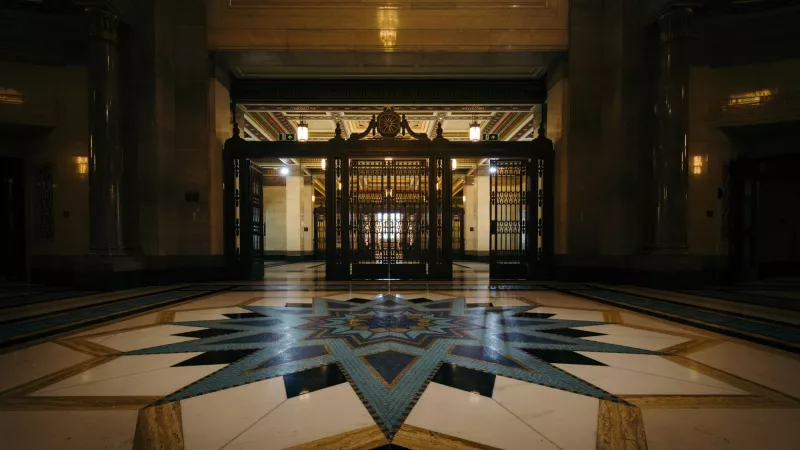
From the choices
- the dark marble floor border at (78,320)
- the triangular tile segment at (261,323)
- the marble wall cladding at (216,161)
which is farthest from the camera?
the marble wall cladding at (216,161)

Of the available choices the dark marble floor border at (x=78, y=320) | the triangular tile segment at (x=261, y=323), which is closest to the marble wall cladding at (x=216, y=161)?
the dark marble floor border at (x=78, y=320)

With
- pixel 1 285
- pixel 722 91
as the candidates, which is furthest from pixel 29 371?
pixel 722 91

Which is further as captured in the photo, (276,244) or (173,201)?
(276,244)

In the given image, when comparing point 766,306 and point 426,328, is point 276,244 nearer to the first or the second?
point 426,328

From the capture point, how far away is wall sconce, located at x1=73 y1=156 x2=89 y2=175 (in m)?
6.39

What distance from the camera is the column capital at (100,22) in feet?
18.0

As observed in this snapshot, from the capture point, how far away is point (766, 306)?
405 centimetres

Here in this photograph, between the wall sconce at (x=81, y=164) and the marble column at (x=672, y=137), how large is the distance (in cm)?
954

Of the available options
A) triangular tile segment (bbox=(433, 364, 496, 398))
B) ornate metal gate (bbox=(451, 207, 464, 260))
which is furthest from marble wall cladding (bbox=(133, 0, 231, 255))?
ornate metal gate (bbox=(451, 207, 464, 260))

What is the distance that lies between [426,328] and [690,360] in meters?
1.74

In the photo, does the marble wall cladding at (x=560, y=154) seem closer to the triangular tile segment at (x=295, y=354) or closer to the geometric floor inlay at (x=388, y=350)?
the geometric floor inlay at (x=388, y=350)

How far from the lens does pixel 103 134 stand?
221 inches

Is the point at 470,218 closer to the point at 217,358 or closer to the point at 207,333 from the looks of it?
the point at 207,333

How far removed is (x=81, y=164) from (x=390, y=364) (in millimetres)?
7223
